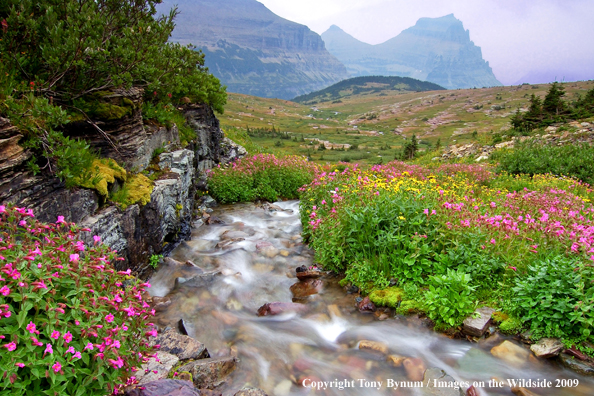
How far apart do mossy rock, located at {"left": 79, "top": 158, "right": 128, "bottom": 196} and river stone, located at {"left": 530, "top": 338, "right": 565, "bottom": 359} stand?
766cm

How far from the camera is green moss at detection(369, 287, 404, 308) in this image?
20.0 feet

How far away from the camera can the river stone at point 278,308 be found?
21.5 feet

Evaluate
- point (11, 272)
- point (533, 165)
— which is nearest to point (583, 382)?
point (11, 272)

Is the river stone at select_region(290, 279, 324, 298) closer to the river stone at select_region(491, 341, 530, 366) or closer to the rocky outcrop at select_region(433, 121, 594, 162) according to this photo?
the river stone at select_region(491, 341, 530, 366)

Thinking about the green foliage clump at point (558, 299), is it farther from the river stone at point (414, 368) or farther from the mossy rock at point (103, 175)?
the mossy rock at point (103, 175)

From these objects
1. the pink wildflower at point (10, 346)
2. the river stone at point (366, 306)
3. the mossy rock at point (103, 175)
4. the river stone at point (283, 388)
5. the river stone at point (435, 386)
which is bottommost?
the river stone at point (283, 388)

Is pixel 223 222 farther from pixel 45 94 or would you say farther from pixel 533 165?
pixel 533 165

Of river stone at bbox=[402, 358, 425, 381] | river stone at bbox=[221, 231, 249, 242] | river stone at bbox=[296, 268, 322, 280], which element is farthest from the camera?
river stone at bbox=[221, 231, 249, 242]

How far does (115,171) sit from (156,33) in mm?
5510

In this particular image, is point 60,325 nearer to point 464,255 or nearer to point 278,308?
point 278,308

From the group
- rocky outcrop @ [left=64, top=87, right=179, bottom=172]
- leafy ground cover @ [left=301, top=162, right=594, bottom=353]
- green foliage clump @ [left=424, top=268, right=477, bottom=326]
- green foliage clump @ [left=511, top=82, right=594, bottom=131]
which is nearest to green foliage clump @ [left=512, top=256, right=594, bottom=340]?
leafy ground cover @ [left=301, top=162, right=594, bottom=353]

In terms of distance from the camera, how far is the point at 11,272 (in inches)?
96.7

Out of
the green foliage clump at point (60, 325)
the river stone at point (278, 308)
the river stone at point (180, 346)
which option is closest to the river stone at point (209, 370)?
the river stone at point (180, 346)

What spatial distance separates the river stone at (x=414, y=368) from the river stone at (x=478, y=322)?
100 cm
